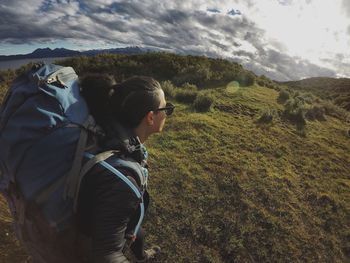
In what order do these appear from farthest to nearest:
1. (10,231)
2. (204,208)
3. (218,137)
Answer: (218,137), (204,208), (10,231)

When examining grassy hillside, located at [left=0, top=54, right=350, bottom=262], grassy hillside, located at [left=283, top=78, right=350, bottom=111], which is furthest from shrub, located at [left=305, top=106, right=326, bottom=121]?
grassy hillside, located at [left=283, top=78, right=350, bottom=111]

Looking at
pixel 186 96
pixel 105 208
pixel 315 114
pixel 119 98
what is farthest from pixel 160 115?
pixel 315 114

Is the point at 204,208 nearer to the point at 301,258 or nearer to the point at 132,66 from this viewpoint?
the point at 301,258

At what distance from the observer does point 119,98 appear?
7.02 feet

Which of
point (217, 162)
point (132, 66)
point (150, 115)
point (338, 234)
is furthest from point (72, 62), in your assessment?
point (150, 115)

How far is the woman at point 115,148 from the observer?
1852mm

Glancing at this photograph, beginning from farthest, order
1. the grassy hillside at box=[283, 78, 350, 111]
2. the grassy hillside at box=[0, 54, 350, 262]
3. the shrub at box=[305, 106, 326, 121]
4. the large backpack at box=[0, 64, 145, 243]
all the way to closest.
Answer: the grassy hillside at box=[283, 78, 350, 111] < the shrub at box=[305, 106, 326, 121] < the grassy hillside at box=[0, 54, 350, 262] < the large backpack at box=[0, 64, 145, 243]

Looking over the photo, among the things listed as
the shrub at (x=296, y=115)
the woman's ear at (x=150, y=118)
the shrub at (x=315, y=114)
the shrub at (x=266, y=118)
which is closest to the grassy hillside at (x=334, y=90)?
the shrub at (x=315, y=114)

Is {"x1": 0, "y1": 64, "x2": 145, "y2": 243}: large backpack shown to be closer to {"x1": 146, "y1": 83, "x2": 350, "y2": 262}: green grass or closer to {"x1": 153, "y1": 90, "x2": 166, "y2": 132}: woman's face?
{"x1": 153, "y1": 90, "x2": 166, "y2": 132}: woman's face

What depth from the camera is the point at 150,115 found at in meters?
2.24

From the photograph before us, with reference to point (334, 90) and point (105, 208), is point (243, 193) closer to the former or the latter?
point (105, 208)

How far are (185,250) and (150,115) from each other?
3806 mm

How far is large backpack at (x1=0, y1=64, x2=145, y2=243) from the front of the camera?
71.1 inches

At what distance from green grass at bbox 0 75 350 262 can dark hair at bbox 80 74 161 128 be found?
12.3 ft
